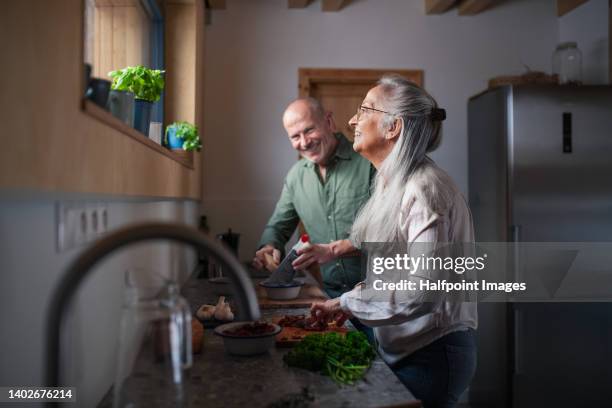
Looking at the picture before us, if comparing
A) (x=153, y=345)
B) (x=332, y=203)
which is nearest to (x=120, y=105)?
(x=153, y=345)

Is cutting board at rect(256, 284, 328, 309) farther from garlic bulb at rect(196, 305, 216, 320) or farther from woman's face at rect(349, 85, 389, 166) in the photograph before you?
woman's face at rect(349, 85, 389, 166)

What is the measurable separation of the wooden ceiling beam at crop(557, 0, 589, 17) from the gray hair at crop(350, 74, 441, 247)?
8.87 ft

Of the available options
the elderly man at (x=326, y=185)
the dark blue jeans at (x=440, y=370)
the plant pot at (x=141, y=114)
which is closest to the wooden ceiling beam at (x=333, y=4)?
the elderly man at (x=326, y=185)

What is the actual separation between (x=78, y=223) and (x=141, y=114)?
0.58m

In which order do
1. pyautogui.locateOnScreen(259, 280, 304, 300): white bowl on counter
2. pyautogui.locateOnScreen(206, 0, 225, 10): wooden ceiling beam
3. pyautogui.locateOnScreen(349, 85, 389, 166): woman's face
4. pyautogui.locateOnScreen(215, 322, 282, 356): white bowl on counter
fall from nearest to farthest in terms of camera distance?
1. pyautogui.locateOnScreen(215, 322, 282, 356): white bowl on counter
2. pyautogui.locateOnScreen(349, 85, 389, 166): woman's face
3. pyautogui.locateOnScreen(259, 280, 304, 300): white bowl on counter
4. pyautogui.locateOnScreen(206, 0, 225, 10): wooden ceiling beam

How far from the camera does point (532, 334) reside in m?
3.05

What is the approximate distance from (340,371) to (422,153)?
715 millimetres

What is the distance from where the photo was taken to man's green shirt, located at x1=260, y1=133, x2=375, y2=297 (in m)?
2.56

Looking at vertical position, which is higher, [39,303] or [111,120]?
[111,120]

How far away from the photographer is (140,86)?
1546 mm

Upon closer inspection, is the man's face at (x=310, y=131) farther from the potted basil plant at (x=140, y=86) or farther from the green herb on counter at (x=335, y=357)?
the green herb on counter at (x=335, y=357)

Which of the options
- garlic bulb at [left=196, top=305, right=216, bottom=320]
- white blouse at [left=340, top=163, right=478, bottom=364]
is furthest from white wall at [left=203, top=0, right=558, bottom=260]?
white blouse at [left=340, top=163, right=478, bottom=364]

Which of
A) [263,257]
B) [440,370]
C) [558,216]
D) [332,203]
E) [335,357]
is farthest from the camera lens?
[558,216]

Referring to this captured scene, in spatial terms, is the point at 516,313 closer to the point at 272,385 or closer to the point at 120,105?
the point at 272,385
